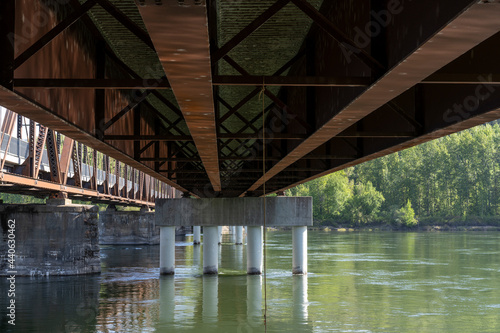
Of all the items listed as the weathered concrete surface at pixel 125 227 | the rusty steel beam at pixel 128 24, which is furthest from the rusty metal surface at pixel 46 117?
the weathered concrete surface at pixel 125 227

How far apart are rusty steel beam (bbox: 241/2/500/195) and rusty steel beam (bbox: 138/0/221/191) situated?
2.18 m

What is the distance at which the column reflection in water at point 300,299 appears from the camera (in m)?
25.7

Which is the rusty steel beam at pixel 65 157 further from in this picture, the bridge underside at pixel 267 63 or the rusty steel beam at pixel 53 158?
the bridge underside at pixel 267 63

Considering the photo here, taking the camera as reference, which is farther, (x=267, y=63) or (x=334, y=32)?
(x=267, y=63)

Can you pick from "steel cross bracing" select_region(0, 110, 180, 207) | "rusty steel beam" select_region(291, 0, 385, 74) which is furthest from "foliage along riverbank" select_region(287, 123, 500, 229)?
"rusty steel beam" select_region(291, 0, 385, 74)

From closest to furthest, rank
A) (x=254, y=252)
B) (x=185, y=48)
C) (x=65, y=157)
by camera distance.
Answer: (x=185, y=48) → (x=65, y=157) → (x=254, y=252)

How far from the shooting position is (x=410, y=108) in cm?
1222

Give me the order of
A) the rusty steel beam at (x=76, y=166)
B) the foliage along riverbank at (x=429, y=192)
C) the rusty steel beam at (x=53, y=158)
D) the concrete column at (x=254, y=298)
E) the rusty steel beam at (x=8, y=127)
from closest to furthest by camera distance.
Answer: the concrete column at (x=254, y=298) < the rusty steel beam at (x=8, y=127) < the rusty steel beam at (x=53, y=158) < the rusty steel beam at (x=76, y=166) < the foliage along riverbank at (x=429, y=192)

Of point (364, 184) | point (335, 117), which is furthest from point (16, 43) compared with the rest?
point (364, 184)

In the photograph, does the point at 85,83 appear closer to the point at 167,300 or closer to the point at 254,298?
the point at 167,300

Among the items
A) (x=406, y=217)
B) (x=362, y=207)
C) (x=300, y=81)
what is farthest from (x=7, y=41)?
(x=362, y=207)

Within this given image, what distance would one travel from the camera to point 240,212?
4172 cm

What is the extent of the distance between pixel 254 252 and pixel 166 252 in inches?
248

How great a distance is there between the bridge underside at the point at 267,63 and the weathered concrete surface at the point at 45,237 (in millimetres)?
23830
